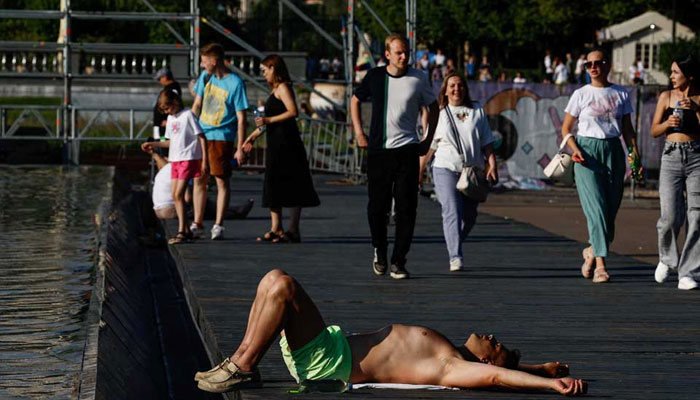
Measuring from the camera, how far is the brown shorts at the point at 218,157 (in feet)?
43.3

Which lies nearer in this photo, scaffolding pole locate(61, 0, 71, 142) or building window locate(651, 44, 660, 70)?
scaffolding pole locate(61, 0, 71, 142)

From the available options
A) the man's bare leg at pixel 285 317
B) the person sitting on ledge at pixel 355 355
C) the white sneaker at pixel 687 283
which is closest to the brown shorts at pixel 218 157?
the white sneaker at pixel 687 283

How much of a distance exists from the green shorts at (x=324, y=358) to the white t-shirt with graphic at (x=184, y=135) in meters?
6.77

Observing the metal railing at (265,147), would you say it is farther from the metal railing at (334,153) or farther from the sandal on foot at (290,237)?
the sandal on foot at (290,237)

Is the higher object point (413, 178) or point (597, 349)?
point (413, 178)

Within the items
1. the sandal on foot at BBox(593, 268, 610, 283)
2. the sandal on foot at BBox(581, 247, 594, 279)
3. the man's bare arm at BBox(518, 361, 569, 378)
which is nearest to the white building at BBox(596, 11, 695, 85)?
the sandal on foot at BBox(581, 247, 594, 279)

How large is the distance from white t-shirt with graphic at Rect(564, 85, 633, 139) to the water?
13.3ft

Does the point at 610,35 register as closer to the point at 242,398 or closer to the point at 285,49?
the point at 285,49

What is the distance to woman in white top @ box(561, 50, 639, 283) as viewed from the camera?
36.0ft

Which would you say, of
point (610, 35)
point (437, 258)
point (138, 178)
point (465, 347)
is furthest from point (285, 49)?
point (465, 347)

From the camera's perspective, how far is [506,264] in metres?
12.3

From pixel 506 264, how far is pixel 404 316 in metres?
3.40

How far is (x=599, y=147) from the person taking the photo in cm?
1098

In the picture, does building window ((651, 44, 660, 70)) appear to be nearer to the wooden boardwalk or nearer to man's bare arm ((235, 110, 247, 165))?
the wooden boardwalk
